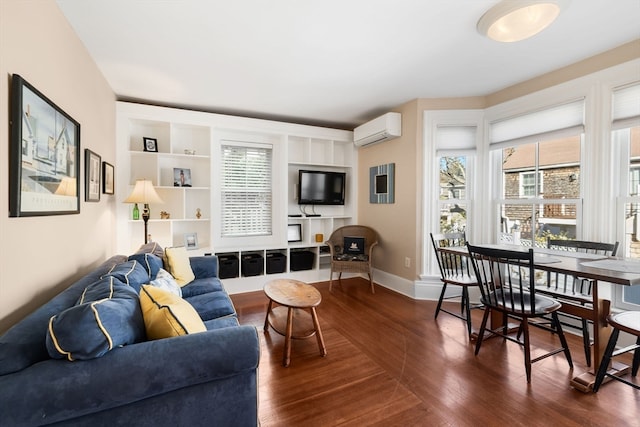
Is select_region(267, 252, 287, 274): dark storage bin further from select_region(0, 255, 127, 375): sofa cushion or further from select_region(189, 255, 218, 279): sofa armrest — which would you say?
select_region(0, 255, 127, 375): sofa cushion

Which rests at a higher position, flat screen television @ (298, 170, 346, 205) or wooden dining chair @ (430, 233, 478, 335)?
flat screen television @ (298, 170, 346, 205)

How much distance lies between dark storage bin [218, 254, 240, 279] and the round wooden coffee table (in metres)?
0.95

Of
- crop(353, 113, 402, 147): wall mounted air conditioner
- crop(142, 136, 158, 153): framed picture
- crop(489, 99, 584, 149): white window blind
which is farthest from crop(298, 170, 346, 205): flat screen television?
crop(489, 99, 584, 149): white window blind

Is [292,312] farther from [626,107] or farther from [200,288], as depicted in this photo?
[626,107]

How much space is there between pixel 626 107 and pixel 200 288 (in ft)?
12.6

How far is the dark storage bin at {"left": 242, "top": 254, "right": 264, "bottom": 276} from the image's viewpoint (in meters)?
3.88

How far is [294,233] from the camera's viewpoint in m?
4.48

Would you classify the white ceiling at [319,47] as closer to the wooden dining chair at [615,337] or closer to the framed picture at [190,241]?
the framed picture at [190,241]

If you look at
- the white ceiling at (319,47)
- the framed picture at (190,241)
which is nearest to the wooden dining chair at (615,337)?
the white ceiling at (319,47)

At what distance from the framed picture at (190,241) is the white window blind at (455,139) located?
3.32m

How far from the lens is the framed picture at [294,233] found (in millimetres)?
4420

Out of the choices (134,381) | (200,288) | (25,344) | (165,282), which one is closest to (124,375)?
(134,381)

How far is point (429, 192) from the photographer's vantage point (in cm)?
354

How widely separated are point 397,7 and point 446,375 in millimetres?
2516
